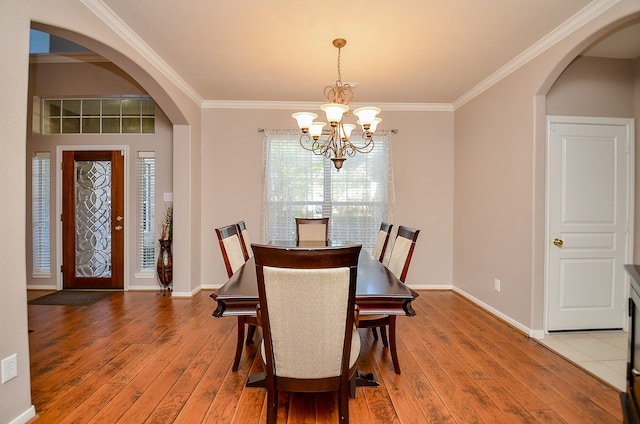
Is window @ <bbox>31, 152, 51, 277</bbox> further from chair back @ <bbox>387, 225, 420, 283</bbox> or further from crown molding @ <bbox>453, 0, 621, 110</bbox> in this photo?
crown molding @ <bbox>453, 0, 621, 110</bbox>

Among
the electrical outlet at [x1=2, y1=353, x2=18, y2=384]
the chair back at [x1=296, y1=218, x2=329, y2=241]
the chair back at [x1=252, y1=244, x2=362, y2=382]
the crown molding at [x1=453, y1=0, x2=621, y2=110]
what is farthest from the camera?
the chair back at [x1=296, y1=218, x2=329, y2=241]

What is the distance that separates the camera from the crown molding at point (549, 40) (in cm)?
225

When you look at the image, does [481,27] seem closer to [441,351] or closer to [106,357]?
[441,351]

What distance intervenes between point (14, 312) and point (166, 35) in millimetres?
2301

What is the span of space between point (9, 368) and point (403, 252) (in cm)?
243

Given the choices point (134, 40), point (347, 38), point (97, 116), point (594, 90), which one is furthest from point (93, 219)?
point (594, 90)

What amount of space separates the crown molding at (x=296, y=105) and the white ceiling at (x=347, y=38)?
1.85 feet

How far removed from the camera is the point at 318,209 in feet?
14.7

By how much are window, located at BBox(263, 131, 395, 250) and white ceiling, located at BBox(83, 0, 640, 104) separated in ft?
3.08

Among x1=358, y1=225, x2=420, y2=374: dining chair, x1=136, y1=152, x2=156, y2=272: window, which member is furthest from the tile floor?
x1=136, y1=152, x2=156, y2=272: window

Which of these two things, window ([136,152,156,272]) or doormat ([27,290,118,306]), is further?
window ([136,152,156,272])

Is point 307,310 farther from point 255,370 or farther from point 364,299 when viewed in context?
point 255,370

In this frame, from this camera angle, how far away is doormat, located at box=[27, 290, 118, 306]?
3.79 metres

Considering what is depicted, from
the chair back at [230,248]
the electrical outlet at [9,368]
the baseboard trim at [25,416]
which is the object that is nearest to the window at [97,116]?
the chair back at [230,248]
